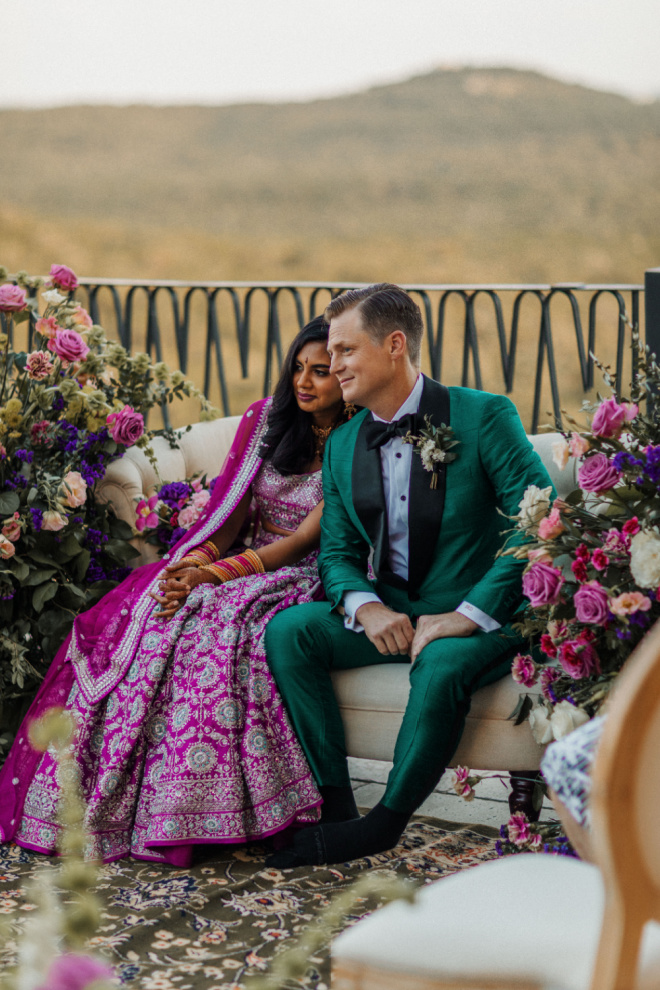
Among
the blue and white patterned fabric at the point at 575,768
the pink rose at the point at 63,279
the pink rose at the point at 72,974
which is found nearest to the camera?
the pink rose at the point at 72,974

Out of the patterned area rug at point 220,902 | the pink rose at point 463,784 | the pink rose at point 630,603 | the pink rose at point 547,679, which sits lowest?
the patterned area rug at point 220,902

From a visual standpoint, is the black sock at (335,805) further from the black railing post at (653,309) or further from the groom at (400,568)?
the black railing post at (653,309)

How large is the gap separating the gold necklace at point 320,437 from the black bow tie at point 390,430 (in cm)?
29

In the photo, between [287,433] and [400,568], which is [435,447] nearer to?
[400,568]

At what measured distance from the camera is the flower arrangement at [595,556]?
195cm

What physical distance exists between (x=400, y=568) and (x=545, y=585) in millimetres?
517

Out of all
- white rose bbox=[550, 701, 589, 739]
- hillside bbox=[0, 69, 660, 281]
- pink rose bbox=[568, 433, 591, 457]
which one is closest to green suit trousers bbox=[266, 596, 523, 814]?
white rose bbox=[550, 701, 589, 739]

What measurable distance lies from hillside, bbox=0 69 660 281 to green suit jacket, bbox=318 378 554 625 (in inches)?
680

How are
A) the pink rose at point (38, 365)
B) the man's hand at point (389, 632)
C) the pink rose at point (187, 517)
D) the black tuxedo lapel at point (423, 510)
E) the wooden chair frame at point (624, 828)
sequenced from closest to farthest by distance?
the wooden chair frame at point (624, 828)
the man's hand at point (389, 632)
the black tuxedo lapel at point (423, 510)
the pink rose at point (38, 365)
the pink rose at point (187, 517)

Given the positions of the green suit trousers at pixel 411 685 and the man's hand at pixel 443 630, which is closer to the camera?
the green suit trousers at pixel 411 685

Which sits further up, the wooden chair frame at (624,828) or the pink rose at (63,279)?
the pink rose at (63,279)

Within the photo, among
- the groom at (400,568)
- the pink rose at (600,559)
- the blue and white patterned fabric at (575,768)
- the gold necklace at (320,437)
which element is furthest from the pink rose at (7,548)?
the blue and white patterned fabric at (575,768)

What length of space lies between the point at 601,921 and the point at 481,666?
43.9 inches

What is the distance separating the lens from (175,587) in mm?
2520
